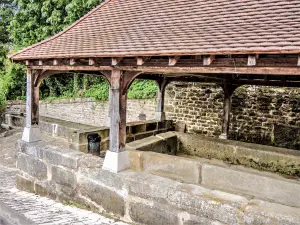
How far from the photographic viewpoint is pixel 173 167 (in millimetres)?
4656

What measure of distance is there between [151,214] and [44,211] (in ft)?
5.90

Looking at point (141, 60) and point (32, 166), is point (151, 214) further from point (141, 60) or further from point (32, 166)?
point (32, 166)

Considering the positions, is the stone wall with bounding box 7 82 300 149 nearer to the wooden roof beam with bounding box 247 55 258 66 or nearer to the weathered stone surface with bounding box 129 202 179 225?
the wooden roof beam with bounding box 247 55 258 66

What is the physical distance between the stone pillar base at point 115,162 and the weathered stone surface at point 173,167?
50 centimetres

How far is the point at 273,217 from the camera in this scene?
2.85m

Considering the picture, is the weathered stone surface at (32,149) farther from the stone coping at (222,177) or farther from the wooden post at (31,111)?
the stone coping at (222,177)

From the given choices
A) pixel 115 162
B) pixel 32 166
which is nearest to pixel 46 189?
pixel 32 166

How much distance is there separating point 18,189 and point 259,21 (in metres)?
5.25

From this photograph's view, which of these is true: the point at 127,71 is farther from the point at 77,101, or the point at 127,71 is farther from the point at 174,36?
the point at 77,101

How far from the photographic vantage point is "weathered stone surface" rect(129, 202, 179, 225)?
3498mm

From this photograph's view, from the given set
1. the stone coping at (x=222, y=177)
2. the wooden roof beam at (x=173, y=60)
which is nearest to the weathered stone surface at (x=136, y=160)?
the stone coping at (x=222, y=177)

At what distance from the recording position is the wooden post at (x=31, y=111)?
5383 mm

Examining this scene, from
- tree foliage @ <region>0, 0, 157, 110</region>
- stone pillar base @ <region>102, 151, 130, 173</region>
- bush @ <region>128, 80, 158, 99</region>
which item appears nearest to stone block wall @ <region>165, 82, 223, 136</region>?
bush @ <region>128, 80, 158, 99</region>

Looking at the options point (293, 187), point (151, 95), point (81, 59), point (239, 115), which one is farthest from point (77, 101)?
point (293, 187)
